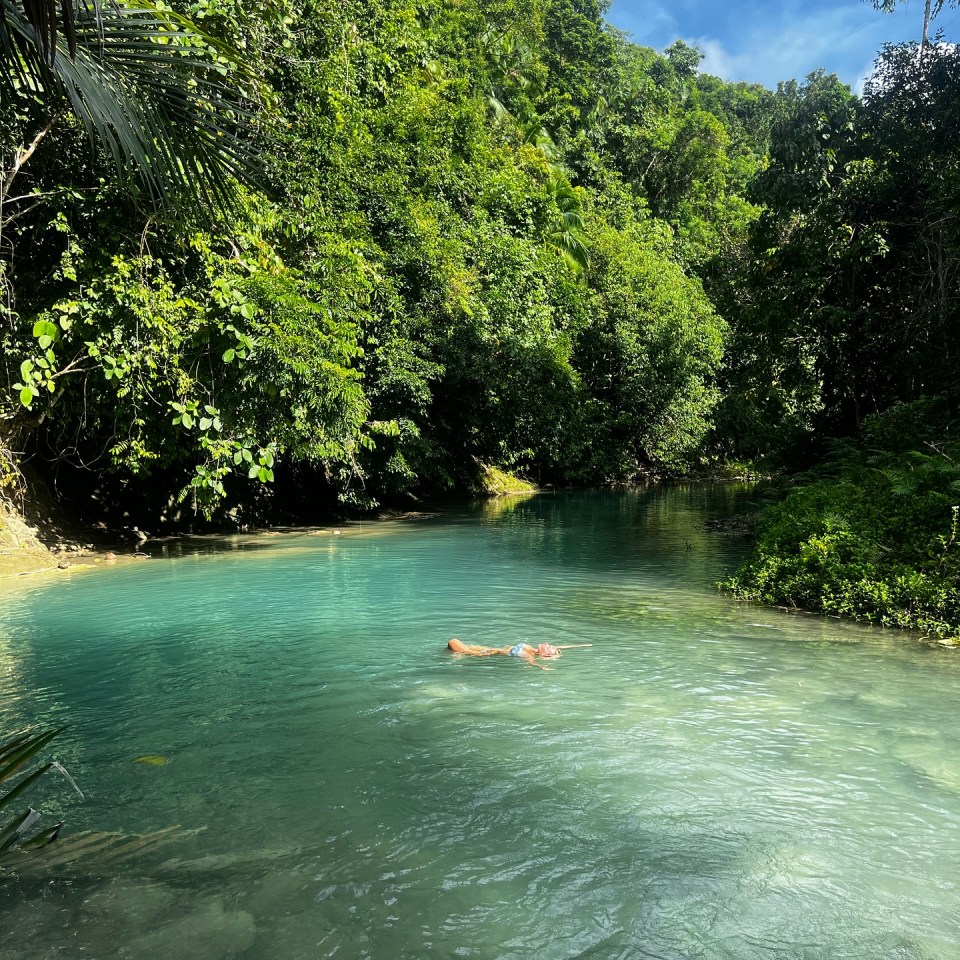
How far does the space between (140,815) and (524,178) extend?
28.2 meters

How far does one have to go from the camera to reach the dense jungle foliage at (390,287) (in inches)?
337

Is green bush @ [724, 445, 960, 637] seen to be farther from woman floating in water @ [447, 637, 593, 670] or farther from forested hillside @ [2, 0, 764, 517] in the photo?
forested hillside @ [2, 0, 764, 517]

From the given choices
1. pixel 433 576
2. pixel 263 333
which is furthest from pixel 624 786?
pixel 263 333

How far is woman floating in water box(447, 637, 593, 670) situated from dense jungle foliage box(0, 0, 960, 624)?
8.00 ft

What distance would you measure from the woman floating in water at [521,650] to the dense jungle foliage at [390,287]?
2.44 m

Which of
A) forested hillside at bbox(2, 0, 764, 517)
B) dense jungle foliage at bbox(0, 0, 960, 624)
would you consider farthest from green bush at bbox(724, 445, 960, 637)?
forested hillside at bbox(2, 0, 764, 517)

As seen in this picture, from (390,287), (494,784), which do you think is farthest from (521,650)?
(390,287)

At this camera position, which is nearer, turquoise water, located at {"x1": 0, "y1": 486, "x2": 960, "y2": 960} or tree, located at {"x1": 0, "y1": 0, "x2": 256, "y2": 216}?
turquoise water, located at {"x1": 0, "y1": 486, "x2": 960, "y2": 960}

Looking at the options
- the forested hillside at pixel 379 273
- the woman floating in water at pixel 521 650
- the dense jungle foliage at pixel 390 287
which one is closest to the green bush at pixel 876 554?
the dense jungle foliage at pixel 390 287

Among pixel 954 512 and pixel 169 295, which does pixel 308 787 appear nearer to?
pixel 954 512

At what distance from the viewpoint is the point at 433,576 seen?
40.3 ft

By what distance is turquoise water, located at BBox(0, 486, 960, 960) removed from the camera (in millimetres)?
3396

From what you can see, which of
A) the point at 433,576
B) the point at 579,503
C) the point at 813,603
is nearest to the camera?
the point at 813,603

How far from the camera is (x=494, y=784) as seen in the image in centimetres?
476
